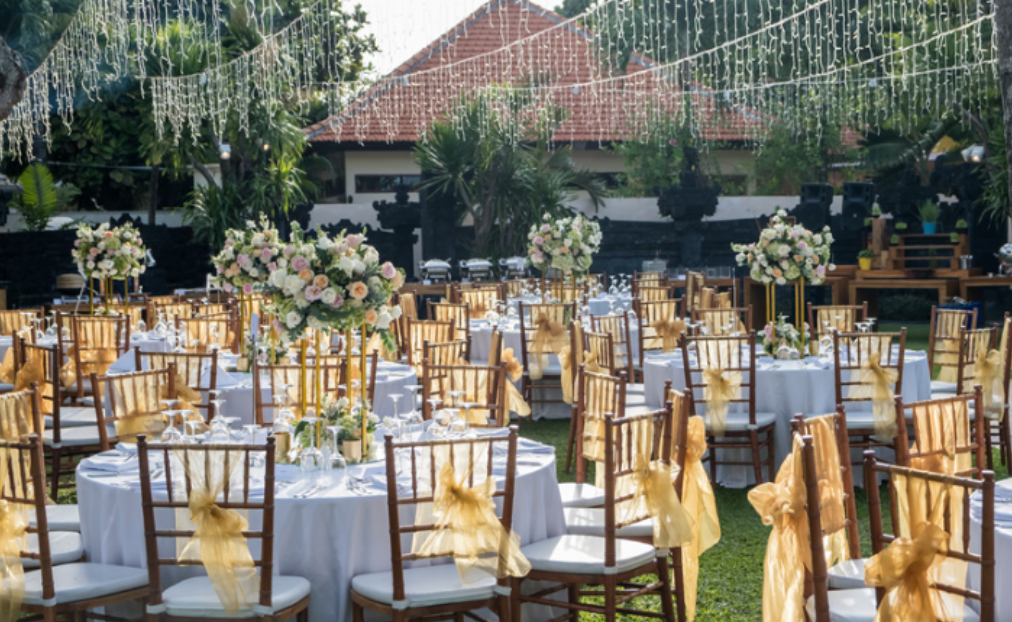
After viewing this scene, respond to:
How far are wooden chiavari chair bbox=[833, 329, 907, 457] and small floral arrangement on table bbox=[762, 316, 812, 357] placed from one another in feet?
1.21

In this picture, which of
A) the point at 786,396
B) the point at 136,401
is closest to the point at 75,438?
the point at 136,401

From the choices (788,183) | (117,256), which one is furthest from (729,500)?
(788,183)

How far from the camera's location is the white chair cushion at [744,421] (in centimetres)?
701

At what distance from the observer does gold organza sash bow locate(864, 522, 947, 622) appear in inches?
126

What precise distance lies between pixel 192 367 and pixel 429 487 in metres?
2.87

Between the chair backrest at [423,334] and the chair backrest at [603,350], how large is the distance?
3.26ft

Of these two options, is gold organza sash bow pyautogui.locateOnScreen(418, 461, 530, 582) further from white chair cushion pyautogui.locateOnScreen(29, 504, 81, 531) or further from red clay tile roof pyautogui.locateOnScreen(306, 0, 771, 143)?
red clay tile roof pyautogui.locateOnScreen(306, 0, 771, 143)

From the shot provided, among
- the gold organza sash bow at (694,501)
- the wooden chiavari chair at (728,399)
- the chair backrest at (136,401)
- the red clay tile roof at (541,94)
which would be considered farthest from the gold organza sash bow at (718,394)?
the red clay tile roof at (541,94)

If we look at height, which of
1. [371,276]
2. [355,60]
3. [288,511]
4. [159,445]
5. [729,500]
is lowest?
[729,500]

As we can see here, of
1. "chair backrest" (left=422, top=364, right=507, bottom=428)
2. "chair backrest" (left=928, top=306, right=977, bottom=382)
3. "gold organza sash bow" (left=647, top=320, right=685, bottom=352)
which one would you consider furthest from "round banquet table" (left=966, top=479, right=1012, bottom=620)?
"gold organza sash bow" (left=647, top=320, right=685, bottom=352)

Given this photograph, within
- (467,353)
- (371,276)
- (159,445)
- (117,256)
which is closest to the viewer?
(159,445)

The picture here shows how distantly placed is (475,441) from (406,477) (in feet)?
1.64

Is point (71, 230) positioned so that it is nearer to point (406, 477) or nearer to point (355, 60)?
point (355, 60)

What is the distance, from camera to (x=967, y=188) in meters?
16.6
